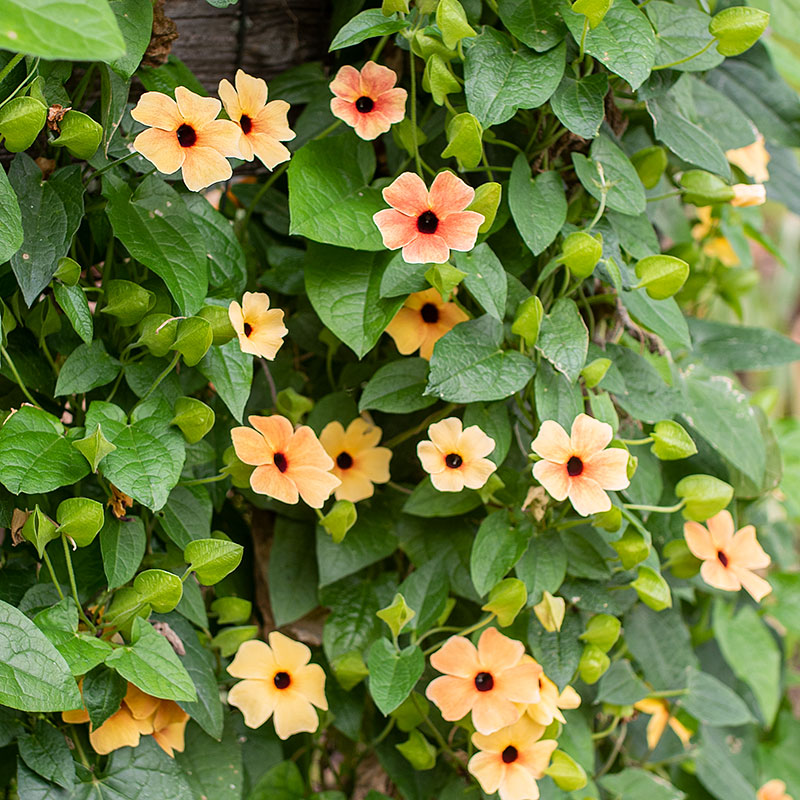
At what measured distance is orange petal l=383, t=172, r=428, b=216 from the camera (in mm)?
653

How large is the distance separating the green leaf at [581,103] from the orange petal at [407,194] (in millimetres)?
143

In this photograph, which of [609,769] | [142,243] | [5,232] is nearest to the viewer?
[5,232]

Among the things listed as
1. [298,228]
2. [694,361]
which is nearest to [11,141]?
[298,228]

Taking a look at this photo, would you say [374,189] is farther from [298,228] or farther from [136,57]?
[136,57]

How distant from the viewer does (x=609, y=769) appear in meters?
1.00

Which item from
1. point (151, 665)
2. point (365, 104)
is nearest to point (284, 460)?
point (151, 665)

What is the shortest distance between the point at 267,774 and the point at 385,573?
225 millimetres

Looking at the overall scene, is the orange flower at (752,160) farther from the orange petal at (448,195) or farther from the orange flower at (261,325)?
the orange flower at (261,325)

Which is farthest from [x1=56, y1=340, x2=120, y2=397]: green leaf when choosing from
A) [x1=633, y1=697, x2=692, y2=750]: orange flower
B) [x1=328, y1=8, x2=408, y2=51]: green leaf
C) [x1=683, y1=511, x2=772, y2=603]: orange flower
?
[x1=633, y1=697, x2=692, y2=750]: orange flower

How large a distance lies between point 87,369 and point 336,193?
261mm

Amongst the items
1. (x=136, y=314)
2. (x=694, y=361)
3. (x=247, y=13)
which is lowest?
(x=694, y=361)

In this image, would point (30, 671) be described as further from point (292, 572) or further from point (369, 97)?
point (369, 97)

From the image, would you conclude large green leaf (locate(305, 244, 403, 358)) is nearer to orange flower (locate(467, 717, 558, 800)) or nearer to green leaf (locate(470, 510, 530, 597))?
green leaf (locate(470, 510, 530, 597))

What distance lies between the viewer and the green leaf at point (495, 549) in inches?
28.9
